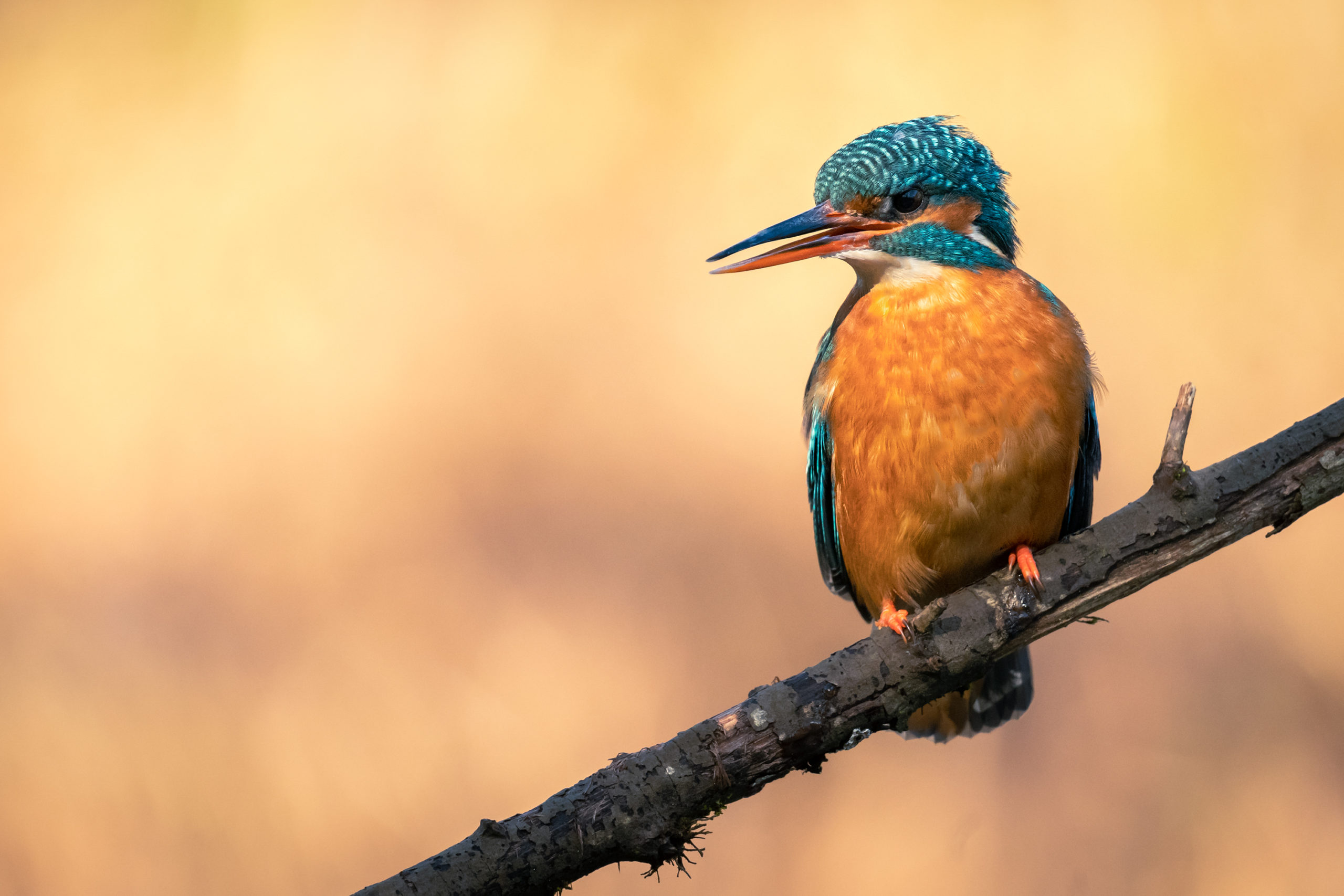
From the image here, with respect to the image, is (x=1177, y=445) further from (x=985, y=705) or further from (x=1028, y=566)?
(x=985, y=705)

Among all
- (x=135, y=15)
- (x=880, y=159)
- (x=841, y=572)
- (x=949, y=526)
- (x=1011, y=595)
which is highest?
(x=135, y=15)

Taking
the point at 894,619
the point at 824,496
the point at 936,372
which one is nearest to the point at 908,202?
the point at 936,372

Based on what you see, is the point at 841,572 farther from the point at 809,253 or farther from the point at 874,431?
the point at 809,253

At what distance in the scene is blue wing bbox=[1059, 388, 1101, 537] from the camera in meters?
2.02

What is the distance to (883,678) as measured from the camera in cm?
164

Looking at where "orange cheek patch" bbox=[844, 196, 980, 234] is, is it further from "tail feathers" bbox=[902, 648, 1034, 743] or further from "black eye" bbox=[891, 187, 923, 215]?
"tail feathers" bbox=[902, 648, 1034, 743]

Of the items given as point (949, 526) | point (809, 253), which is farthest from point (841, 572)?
point (809, 253)

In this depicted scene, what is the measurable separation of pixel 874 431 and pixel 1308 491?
2.26 ft

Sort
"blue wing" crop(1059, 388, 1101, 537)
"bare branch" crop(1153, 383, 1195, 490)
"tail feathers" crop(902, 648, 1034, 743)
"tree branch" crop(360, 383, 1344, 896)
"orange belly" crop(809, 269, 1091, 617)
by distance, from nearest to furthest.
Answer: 1. "tree branch" crop(360, 383, 1344, 896)
2. "bare branch" crop(1153, 383, 1195, 490)
3. "orange belly" crop(809, 269, 1091, 617)
4. "blue wing" crop(1059, 388, 1101, 537)
5. "tail feathers" crop(902, 648, 1034, 743)

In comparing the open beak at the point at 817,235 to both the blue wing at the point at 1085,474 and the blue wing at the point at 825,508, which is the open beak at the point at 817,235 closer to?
the blue wing at the point at 825,508

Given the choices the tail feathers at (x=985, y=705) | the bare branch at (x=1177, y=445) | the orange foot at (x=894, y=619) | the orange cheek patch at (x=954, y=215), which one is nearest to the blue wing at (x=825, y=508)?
the orange foot at (x=894, y=619)

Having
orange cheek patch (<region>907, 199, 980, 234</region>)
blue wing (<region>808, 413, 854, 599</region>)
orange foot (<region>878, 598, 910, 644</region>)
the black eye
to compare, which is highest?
the black eye

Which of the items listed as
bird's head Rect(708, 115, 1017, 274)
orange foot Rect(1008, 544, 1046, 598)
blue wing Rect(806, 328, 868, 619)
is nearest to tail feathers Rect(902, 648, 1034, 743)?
blue wing Rect(806, 328, 868, 619)

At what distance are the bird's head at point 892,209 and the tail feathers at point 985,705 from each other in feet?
3.02
